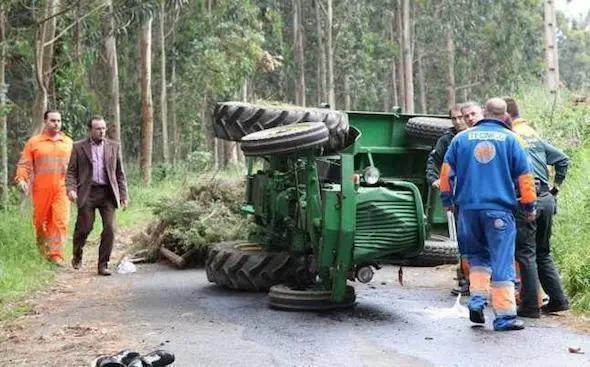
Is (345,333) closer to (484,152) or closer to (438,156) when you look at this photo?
(484,152)

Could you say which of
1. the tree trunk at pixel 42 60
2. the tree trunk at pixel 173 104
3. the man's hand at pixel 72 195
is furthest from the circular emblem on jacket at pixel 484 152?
the tree trunk at pixel 173 104

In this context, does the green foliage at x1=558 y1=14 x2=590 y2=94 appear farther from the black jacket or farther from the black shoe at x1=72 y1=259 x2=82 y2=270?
the black jacket

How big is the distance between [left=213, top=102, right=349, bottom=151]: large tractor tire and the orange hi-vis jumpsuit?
110 inches

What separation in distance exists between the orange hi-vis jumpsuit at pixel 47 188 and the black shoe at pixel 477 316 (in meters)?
5.93

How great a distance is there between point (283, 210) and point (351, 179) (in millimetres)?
1119

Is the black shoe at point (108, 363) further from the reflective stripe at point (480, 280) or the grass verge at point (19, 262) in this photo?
the reflective stripe at point (480, 280)

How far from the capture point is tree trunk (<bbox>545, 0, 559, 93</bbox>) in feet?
62.1

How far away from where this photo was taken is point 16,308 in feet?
25.1

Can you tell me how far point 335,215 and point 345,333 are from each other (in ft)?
3.09

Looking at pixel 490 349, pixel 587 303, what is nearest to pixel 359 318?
pixel 490 349

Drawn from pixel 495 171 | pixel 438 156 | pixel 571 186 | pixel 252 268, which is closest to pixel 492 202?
pixel 495 171

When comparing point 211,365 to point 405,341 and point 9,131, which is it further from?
point 9,131

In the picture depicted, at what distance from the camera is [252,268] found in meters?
8.07

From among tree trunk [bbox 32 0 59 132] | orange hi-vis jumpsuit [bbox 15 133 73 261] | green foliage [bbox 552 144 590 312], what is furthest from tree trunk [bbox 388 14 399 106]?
orange hi-vis jumpsuit [bbox 15 133 73 261]
